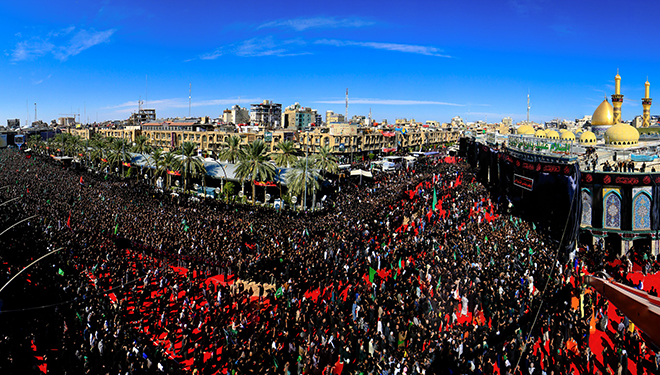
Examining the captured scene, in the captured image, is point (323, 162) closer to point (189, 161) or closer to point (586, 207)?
point (189, 161)

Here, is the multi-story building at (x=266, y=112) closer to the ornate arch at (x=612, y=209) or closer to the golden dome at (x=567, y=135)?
the golden dome at (x=567, y=135)

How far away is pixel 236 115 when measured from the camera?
132750 mm

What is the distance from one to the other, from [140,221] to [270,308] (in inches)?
554

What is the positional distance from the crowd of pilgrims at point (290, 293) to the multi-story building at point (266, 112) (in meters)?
116

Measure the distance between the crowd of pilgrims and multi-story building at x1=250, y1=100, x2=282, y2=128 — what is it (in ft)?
382

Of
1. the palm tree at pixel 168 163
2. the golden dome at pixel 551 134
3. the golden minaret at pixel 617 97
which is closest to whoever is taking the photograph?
the golden dome at pixel 551 134

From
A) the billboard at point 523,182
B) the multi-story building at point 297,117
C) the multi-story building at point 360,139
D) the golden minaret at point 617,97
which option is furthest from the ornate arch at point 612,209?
the multi-story building at point 297,117

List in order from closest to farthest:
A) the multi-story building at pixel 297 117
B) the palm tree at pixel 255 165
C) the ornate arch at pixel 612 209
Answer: the ornate arch at pixel 612 209 < the palm tree at pixel 255 165 < the multi-story building at pixel 297 117

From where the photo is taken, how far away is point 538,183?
2580cm

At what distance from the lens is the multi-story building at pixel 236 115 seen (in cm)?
12875

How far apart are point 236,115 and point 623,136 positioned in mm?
119576

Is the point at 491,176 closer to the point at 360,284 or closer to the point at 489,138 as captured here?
the point at 489,138

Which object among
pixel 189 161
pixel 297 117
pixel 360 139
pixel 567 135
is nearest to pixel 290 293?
pixel 189 161

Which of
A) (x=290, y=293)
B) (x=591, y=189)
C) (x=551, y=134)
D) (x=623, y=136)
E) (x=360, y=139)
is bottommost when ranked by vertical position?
(x=290, y=293)
